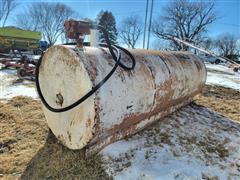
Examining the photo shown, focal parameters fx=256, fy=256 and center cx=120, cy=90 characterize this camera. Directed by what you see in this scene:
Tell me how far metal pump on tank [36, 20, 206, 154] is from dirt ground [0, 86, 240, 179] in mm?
163

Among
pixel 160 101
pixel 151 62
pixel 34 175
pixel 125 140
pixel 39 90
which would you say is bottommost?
pixel 34 175

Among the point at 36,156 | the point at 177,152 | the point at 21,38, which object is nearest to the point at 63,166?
the point at 36,156

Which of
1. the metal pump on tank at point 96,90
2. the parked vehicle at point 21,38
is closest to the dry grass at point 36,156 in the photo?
A: the metal pump on tank at point 96,90

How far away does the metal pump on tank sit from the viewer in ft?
7.93

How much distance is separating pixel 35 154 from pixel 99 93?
48.3 inches

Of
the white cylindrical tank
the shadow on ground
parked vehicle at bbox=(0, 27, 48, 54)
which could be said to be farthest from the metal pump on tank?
parked vehicle at bbox=(0, 27, 48, 54)

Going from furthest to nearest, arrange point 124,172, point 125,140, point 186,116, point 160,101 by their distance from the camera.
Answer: point 186,116, point 160,101, point 125,140, point 124,172

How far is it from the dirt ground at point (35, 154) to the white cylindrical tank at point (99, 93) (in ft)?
0.53

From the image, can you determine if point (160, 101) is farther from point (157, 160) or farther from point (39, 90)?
point (39, 90)

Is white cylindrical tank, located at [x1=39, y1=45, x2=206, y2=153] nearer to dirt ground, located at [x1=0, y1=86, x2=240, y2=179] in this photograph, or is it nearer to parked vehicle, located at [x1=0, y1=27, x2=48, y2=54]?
dirt ground, located at [x1=0, y1=86, x2=240, y2=179]

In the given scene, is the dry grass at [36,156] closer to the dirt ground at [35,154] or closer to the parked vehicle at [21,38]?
the dirt ground at [35,154]

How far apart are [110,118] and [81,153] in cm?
58

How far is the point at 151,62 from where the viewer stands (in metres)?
3.26

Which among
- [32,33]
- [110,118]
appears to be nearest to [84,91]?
[110,118]
